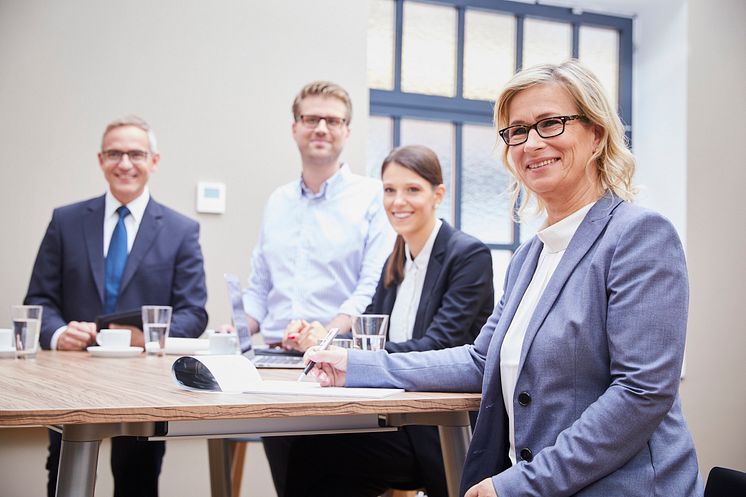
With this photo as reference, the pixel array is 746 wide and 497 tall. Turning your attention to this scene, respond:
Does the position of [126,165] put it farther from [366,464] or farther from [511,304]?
[511,304]

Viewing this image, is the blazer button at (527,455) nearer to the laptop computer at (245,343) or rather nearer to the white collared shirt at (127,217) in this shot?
the laptop computer at (245,343)

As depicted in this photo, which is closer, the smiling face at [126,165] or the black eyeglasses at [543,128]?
the black eyeglasses at [543,128]

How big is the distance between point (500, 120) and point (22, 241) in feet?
9.09

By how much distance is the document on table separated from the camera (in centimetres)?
152

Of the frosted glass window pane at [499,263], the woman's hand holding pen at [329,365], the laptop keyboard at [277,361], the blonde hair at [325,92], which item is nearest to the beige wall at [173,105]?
the blonde hair at [325,92]

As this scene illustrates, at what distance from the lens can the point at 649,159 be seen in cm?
494

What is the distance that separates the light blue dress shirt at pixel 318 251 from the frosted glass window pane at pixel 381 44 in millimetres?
1344

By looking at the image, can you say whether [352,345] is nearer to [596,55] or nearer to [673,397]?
[673,397]

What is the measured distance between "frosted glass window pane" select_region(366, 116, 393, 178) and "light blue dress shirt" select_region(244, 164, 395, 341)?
47.4 inches

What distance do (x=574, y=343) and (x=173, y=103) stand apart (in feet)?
9.84

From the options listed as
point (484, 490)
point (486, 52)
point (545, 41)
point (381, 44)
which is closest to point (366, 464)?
point (484, 490)

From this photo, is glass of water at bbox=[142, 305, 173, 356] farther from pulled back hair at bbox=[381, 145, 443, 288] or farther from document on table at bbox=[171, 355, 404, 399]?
document on table at bbox=[171, 355, 404, 399]

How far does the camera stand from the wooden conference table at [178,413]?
1.28m

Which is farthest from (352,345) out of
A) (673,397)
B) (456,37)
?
(456,37)
